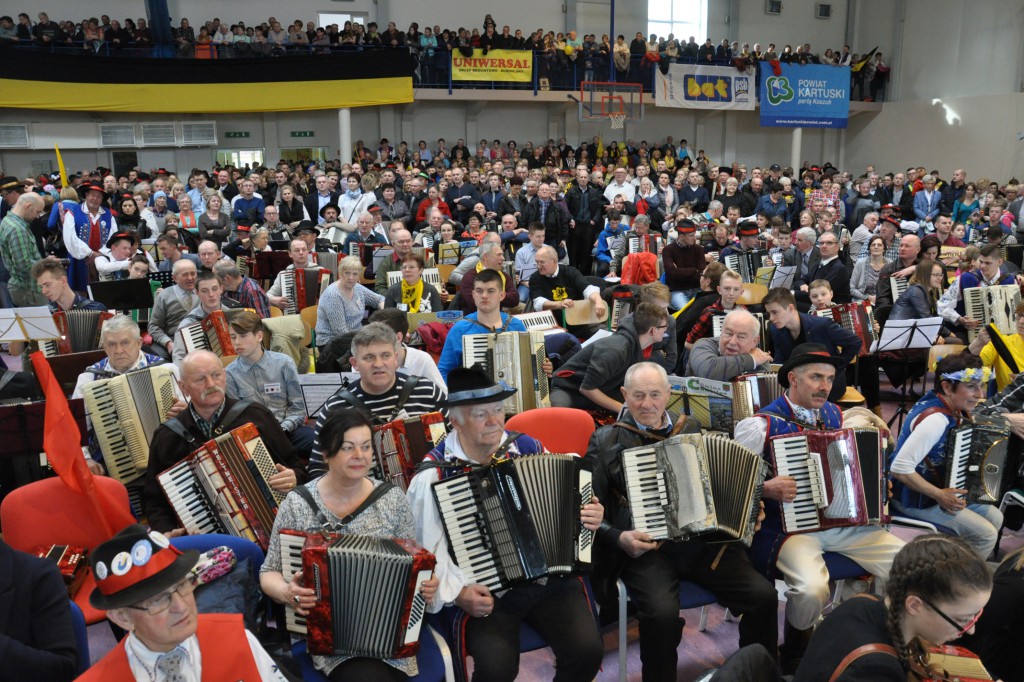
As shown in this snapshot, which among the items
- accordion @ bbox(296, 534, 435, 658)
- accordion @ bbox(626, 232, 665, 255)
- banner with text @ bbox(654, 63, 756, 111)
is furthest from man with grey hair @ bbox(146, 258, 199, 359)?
banner with text @ bbox(654, 63, 756, 111)

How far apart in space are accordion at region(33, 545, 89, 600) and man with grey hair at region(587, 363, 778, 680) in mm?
2336

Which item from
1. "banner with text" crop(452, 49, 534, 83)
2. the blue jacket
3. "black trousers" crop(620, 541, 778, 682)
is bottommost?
"black trousers" crop(620, 541, 778, 682)

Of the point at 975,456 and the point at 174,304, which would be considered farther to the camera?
the point at 174,304

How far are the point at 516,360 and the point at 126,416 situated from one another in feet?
7.97

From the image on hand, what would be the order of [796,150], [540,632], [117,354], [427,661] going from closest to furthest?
1. [427,661]
2. [540,632]
3. [117,354]
4. [796,150]

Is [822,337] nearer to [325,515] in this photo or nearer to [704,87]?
[325,515]

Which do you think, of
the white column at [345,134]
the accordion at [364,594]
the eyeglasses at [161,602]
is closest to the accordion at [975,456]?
the accordion at [364,594]

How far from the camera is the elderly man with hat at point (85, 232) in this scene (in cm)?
951

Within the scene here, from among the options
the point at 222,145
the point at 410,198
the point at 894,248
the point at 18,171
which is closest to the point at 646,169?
the point at 410,198

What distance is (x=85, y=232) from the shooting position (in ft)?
32.5

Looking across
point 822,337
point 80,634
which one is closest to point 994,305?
point 822,337

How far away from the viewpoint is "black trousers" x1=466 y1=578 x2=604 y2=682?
313cm

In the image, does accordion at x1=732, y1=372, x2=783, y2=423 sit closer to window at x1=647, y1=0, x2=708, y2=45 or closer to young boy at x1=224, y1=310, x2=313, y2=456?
young boy at x1=224, y1=310, x2=313, y2=456

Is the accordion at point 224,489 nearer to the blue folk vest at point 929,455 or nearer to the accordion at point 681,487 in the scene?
the accordion at point 681,487
